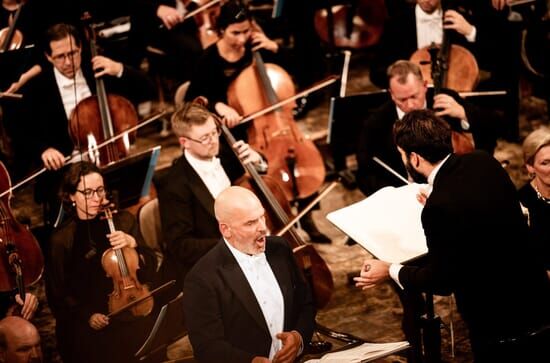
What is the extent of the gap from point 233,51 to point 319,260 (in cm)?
162

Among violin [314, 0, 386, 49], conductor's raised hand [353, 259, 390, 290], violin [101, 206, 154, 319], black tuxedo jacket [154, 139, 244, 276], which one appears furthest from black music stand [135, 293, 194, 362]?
violin [314, 0, 386, 49]

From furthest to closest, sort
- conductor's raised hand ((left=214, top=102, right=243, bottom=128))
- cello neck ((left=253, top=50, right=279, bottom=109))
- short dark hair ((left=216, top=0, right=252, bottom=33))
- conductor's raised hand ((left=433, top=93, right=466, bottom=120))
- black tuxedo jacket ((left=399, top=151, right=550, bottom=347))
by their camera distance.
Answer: short dark hair ((left=216, top=0, right=252, bottom=33)) → cello neck ((left=253, top=50, right=279, bottom=109)) → conductor's raised hand ((left=214, top=102, right=243, bottom=128)) → conductor's raised hand ((left=433, top=93, right=466, bottom=120)) → black tuxedo jacket ((left=399, top=151, right=550, bottom=347))

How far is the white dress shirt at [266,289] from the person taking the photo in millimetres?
3281

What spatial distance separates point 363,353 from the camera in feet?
9.98

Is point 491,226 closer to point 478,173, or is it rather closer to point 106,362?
point 478,173

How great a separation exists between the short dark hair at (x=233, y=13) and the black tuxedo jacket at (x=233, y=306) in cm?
198

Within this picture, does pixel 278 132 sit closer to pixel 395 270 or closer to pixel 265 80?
pixel 265 80

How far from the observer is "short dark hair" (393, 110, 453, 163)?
3.09 metres

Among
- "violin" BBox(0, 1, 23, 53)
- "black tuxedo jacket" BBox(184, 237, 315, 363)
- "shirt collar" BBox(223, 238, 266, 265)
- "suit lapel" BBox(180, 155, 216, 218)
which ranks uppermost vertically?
"violin" BBox(0, 1, 23, 53)

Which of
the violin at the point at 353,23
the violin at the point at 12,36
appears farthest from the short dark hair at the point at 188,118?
the violin at the point at 353,23

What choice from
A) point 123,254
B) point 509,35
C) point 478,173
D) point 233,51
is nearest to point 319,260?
point 123,254

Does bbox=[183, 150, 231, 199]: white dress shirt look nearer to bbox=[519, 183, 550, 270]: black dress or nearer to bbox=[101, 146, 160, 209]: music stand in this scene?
bbox=[101, 146, 160, 209]: music stand

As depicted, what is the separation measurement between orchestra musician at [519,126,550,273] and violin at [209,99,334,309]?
0.94 meters

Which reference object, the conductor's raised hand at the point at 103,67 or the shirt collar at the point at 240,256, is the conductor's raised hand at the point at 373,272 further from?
the conductor's raised hand at the point at 103,67
